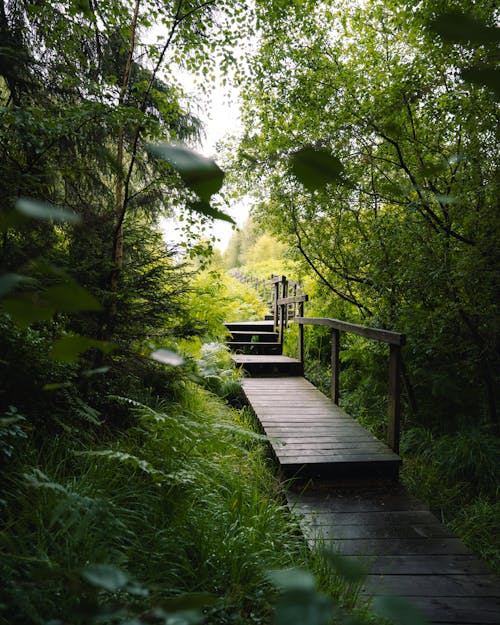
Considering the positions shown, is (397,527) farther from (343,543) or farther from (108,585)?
(108,585)

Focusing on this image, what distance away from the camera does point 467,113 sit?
12.1ft

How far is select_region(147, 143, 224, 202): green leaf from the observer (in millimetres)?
404

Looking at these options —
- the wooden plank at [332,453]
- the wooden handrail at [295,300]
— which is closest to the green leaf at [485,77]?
the wooden plank at [332,453]

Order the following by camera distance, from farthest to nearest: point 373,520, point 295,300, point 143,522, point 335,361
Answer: point 295,300
point 335,361
point 373,520
point 143,522

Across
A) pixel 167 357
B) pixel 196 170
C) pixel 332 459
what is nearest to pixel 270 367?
pixel 332 459

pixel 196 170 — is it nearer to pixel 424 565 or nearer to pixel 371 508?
pixel 424 565

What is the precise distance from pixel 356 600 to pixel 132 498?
139 centimetres

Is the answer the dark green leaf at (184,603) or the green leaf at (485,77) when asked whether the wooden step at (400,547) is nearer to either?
the dark green leaf at (184,603)

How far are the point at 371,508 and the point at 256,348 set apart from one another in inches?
229

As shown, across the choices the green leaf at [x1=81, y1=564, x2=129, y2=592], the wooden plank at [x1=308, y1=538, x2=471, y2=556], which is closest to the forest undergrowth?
the wooden plank at [x1=308, y1=538, x2=471, y2=556]

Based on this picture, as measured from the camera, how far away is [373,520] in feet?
8.78

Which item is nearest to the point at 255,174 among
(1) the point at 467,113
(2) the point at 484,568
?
(1) the point at 467,113

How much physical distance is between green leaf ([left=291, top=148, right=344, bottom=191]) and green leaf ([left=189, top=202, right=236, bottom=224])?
0.11m

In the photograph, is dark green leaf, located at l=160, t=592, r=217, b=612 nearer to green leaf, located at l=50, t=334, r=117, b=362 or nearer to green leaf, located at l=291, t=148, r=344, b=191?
green leaf, located at l=50, t=334, r=117, b=362
